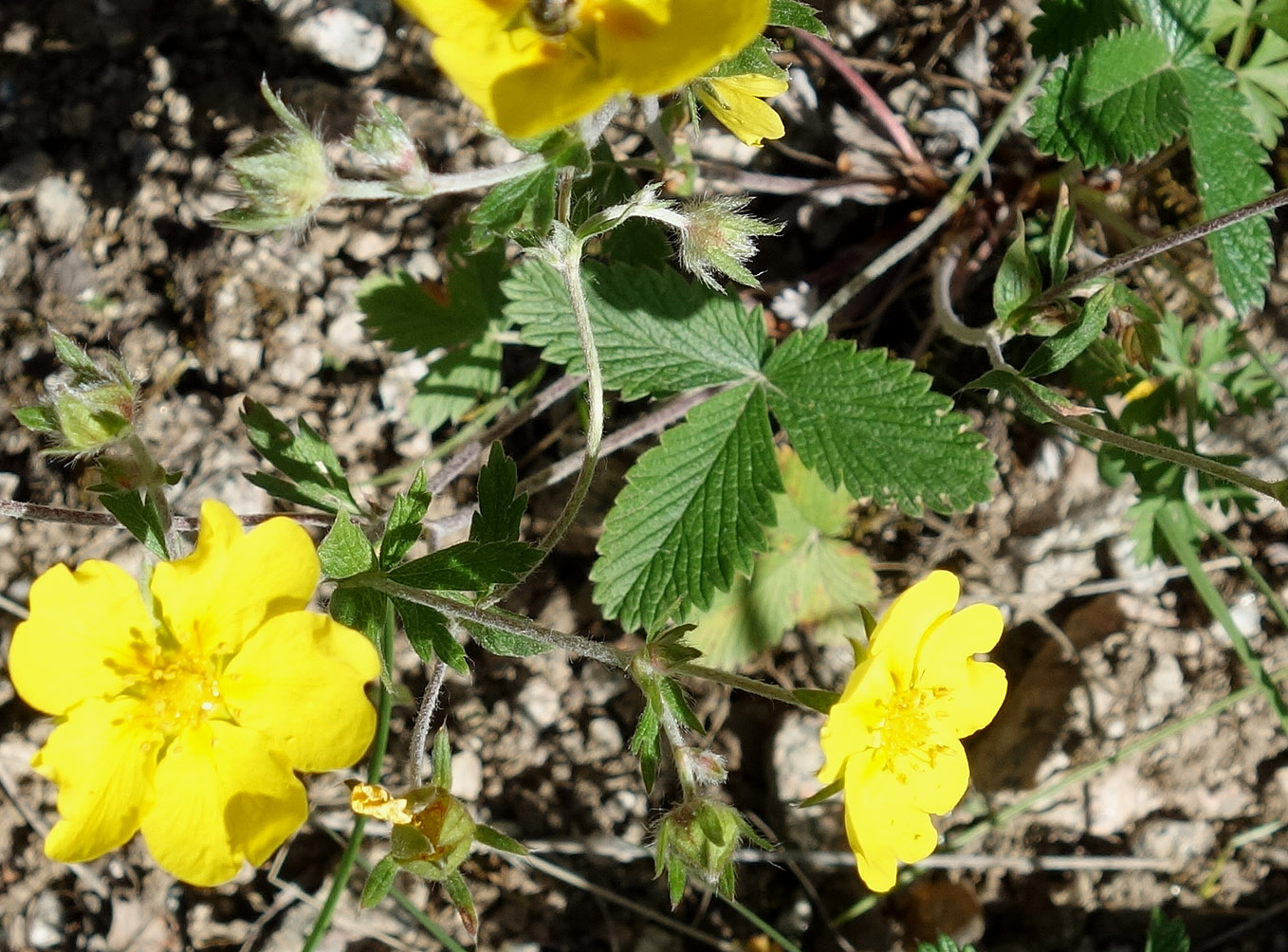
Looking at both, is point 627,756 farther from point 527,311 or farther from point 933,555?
point 527,311

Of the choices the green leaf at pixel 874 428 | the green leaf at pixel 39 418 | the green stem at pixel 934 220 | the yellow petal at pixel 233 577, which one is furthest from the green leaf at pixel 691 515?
the green leaf at pixel 39 418

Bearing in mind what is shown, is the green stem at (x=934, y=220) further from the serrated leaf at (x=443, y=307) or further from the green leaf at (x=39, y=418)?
the green leaf at (x=39, y=418)

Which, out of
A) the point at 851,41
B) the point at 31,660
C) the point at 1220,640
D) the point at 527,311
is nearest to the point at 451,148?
the point at 527,311

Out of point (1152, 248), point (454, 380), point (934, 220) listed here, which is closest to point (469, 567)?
point (454, 380)

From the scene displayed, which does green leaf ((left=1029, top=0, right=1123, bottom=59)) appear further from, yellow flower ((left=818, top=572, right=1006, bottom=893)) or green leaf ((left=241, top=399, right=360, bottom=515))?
green leaf ((left=241, top=399, right=360, bottom=515))

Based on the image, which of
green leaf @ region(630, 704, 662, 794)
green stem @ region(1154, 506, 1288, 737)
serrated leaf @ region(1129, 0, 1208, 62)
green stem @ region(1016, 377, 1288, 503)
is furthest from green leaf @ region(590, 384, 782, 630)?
serrated leaf @ region(1129, 0, 1208, 62)

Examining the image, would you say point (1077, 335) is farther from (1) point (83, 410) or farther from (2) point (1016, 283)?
(1) point (83, 410)
